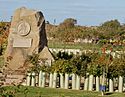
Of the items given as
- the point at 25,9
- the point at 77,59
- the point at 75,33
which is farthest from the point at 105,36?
the point at 77,59

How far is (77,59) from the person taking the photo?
53.6ft

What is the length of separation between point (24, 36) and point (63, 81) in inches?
222

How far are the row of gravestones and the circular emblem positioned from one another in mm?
4856

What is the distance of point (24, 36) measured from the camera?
800 inches

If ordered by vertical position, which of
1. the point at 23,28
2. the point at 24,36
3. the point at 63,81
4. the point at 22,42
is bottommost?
the point at 63,81

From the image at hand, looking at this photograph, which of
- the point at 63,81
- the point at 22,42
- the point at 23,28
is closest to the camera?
the point at 63,81

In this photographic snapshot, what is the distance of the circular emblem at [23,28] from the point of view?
2018cm

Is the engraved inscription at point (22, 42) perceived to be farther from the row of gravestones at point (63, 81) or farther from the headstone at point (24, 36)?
the row of gravestones at point (63, 81)

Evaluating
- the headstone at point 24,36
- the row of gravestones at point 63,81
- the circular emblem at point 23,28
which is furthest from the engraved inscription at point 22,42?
the row of gravestones at point 63,81

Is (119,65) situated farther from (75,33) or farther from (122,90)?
(75,33)

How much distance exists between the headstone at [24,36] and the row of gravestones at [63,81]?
4.45 m

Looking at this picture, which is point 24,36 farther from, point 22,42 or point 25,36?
point 22,42

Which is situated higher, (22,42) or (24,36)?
(24,36)

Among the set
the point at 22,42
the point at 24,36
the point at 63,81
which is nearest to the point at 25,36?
the point at 24,36
